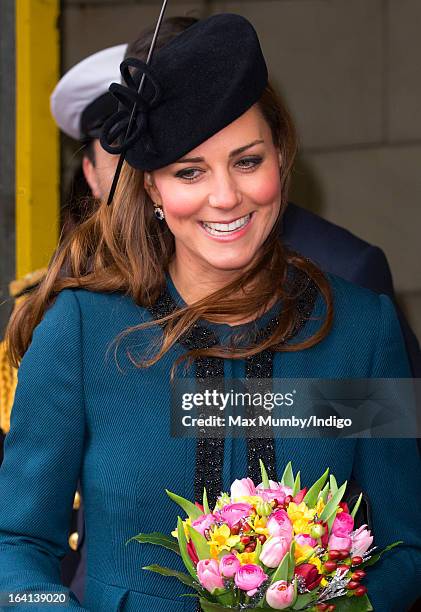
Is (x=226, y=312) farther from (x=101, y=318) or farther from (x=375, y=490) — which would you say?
(x=375, y=490)

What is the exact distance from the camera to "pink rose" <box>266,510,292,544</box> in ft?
6.68

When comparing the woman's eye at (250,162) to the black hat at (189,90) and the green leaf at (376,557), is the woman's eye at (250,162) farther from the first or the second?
the green leaf at (376,557)

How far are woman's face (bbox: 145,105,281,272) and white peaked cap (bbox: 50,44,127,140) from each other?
1.31 m

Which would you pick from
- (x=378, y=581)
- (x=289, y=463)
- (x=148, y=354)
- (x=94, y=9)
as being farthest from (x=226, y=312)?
(x=94, y=9)

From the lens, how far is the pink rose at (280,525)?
6.68 ft

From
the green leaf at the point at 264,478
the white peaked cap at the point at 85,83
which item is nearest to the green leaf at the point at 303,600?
the green leaf at the point at 264,478

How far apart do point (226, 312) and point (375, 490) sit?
0.43m

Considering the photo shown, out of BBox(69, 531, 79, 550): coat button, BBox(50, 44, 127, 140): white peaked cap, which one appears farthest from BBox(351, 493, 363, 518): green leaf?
BBox(50, 44, 127, 140): white peaked cap

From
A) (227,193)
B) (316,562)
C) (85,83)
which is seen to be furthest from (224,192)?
(85,83)

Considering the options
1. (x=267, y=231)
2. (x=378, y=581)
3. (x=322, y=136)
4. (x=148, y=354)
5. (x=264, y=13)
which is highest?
(x=264, y=13)

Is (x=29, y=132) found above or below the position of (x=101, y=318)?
above

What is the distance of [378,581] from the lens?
2396 millimetres

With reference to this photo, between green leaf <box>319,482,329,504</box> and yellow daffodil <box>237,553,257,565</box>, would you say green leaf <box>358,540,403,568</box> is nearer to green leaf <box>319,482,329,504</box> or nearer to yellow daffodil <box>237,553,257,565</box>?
green leaf <box>319,482,329,504</box>

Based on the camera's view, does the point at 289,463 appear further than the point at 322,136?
No
